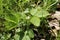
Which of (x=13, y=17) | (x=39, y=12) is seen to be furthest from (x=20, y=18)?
(x=39, y=12)

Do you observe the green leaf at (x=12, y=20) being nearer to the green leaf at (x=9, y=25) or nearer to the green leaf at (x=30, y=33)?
the green leaf at (x=9, y=25)

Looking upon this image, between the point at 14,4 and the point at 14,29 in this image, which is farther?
the point at 14,4

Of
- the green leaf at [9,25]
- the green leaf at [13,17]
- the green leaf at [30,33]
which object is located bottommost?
the green leaf at [30,33]

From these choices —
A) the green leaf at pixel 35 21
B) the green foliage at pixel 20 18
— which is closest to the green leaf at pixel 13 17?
the green foliage at pixel 20 18

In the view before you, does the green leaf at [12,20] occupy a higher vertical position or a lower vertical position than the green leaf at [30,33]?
higher

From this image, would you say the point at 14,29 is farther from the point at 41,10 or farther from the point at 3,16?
the point at 41,10

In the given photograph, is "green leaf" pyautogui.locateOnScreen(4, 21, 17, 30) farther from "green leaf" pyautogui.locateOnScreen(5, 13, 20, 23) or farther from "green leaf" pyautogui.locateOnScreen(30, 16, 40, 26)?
"green leaf" pyautogui.locateOnScreen(30, 16, 40, 26)

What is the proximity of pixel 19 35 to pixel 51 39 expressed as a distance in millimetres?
259

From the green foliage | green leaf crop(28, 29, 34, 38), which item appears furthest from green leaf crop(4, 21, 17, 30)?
green leaf crop(28, 29, 34, 38)

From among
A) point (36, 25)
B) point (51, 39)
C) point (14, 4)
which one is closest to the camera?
point (36, 25)

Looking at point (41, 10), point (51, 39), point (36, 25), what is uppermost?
point (41, 10)

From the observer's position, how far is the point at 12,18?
1.50 meters

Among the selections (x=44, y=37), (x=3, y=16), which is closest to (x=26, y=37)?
(x=44, y=37)

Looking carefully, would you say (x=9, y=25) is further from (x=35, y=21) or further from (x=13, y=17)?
(x=35, y=21)
